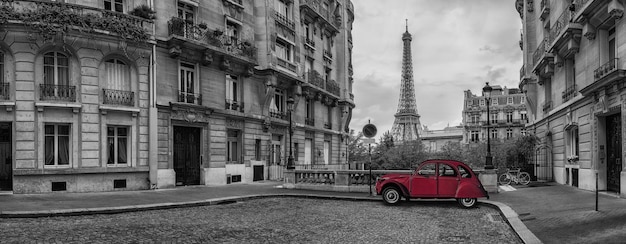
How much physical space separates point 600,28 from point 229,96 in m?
18.0

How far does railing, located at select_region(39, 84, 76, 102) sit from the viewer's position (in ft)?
56.8

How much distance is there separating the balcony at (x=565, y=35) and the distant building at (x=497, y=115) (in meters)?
70.5

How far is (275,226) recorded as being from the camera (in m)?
10.3

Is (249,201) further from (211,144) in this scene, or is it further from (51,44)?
(51,44)

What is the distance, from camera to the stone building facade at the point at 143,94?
16.9m

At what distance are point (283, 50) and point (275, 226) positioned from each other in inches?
827

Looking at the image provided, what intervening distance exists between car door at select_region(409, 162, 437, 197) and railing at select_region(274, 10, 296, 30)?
1730 centimetres

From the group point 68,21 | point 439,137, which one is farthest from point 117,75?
point 439,137

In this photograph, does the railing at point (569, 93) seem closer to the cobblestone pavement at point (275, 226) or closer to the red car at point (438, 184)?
the red car at point (438, 184)

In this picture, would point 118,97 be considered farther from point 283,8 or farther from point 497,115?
point 497,115

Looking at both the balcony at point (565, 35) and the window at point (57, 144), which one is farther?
the balcony at point (565, 35)

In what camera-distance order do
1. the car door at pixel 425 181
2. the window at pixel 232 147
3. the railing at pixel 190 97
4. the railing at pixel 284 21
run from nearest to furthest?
the car door at pixel 425 181
the railing at pixel 190 97
the window at pixel 232 147
the railing at pixel 284 21

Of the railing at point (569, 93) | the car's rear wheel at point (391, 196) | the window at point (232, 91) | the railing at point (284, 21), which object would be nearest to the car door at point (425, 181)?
the car's rear wheel at point (391, 196)

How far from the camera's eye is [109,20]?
1831 cm
